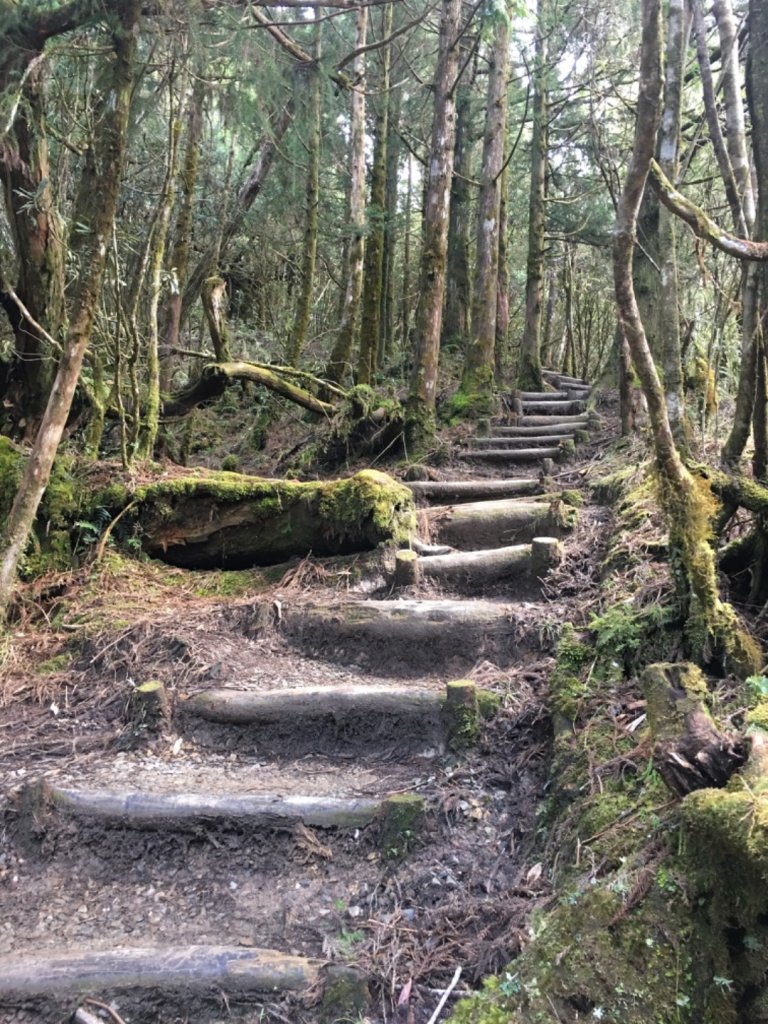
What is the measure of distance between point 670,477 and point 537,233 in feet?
41.0

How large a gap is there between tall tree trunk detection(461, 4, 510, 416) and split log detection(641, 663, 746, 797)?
7.93m

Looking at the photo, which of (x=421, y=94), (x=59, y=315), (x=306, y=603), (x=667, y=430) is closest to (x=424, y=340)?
(x=59, y=315)

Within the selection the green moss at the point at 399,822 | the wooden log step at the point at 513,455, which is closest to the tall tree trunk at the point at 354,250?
the wooden log step at the point at 513,455

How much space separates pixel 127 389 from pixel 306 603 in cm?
377

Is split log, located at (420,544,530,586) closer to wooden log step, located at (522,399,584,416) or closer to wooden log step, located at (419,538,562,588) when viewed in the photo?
wooden log step, located at (419,538,562,588)

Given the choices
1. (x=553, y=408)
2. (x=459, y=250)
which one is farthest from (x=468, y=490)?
(x=459, y=250)

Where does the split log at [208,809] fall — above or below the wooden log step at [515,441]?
below

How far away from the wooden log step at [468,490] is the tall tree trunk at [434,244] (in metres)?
1.84

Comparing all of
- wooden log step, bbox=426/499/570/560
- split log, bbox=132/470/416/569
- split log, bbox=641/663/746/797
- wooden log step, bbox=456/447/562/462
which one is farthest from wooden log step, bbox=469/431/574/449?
split log, bbox=641/663/746/797

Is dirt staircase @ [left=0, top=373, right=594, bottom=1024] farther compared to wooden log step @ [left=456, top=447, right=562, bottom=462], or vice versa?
wooden log step @ [left=456, top=447, right=562, bottom=462]

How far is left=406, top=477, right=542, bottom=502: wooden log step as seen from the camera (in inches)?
267

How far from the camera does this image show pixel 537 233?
14.1m

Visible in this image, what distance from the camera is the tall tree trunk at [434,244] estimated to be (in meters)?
8.63

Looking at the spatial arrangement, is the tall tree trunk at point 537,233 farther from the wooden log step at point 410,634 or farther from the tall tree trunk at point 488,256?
the wooden log step at point 410,634
